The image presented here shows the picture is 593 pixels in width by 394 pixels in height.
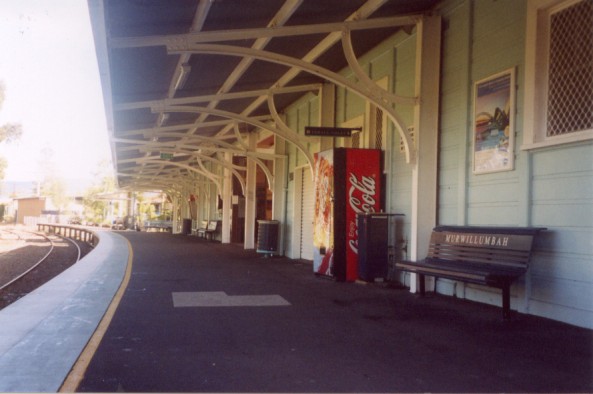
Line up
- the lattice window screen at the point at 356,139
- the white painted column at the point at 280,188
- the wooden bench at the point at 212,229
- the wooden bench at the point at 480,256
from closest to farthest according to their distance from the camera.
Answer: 1. the wooden bench at the point at 480,256
2. the lattice window screen at the point at 356,139
3. the white painted column at the point at 280,188
4. the wooden bench at the point at 212,229

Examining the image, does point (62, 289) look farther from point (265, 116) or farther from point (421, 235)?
point (265, 116)

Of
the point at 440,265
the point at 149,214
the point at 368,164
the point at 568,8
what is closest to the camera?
the point at 568,8

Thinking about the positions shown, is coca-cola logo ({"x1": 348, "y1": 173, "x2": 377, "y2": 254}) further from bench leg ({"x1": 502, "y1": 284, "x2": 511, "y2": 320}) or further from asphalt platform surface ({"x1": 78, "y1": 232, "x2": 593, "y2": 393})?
bench leg ({"x1": 502, "y1": 284, "x2": 511, "y2": 320})

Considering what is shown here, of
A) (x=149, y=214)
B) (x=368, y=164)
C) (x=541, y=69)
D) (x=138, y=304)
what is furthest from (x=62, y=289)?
(x=149, y=214)

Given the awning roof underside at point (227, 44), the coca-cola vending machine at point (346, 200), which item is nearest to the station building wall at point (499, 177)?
the coca-cola vending machine at point (346, 200)

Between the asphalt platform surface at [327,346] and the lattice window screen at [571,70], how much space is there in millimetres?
2321

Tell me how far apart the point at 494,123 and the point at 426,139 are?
1507 mm

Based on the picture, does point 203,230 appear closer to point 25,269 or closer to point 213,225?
point 213,225

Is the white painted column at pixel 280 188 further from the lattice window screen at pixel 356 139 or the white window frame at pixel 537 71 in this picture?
the white window frame at pixel 537 71

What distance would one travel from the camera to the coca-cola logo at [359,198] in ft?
34.0

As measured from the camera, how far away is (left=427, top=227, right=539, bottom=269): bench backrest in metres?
6.46

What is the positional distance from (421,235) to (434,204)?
1.76 feet

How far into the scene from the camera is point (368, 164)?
10.5m

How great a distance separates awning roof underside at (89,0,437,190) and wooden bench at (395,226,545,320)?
11.0 ft
